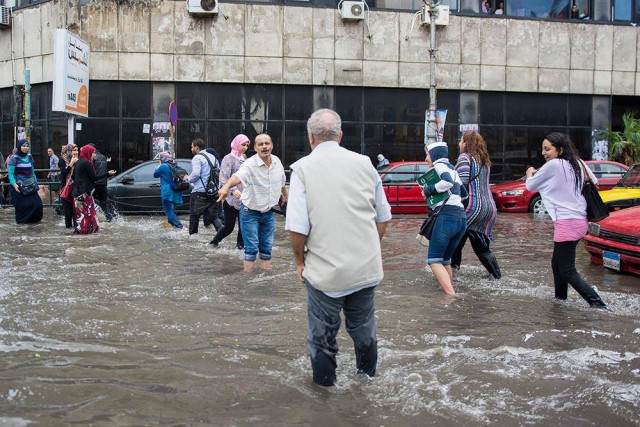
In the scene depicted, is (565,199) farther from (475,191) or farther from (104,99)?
(104,99)

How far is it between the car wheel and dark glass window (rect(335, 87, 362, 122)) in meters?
7.93

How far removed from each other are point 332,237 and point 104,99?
71.0ft

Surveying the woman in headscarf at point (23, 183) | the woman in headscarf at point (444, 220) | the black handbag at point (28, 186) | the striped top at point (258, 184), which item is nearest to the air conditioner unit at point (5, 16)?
the woman in headscarf at point (23, 183)

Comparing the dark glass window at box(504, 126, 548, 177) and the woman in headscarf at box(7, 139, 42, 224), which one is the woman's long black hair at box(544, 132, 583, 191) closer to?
the woman in headscarf at box(7, 139, 42, 224)

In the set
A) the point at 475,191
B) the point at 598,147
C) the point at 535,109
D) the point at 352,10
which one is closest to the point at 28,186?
the point at 475,191

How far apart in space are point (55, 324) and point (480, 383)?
361 centimetres

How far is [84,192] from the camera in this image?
13.4 m

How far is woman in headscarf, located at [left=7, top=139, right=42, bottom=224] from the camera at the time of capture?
50.3ft

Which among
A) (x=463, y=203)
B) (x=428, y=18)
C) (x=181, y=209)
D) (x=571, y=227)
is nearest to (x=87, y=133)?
(x=181, y=209)

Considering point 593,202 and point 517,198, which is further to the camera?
point 517,198

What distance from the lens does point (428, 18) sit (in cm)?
2547

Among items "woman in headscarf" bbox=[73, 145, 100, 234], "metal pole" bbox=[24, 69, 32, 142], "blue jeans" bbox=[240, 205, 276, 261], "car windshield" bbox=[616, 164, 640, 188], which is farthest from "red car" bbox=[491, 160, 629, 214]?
"metal pole" bbox=[24, 69, 32, 142]

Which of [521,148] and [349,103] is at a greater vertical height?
[349,103]

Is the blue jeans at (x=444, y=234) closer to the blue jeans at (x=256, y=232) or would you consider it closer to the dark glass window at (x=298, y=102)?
the blue jeans at (x=256, y=232)
